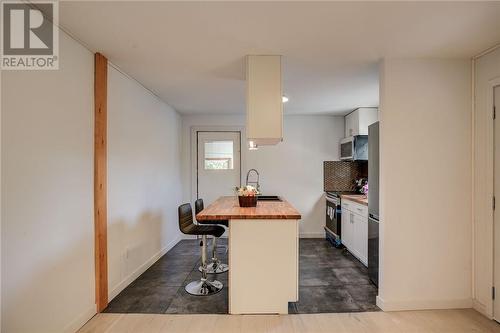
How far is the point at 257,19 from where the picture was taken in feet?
6.37

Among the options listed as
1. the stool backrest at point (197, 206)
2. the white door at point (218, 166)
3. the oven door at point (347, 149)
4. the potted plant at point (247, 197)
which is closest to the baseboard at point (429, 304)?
the potted plant at point (247, 197)

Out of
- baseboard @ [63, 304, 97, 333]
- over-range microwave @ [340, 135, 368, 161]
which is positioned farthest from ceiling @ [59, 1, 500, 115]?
baseboard @ [63, 304, 97, 333]

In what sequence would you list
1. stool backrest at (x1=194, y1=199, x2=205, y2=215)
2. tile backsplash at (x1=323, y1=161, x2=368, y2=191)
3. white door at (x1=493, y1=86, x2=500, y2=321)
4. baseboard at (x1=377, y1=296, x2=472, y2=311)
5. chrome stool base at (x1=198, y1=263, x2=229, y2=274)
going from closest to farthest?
white door at (x1=493, y1=86, x2=500, y2=321) < baseboard at (x1=377, y1=296, x2=472, y2=311) < chrome stool base at (x1=198, y1=263, x2=229, y2=274) < stool backrest at (x1=194, y1=199, x2=205, y2=215) < tile backsplash at (x1=323, y1=161, x2=368, y2=191)

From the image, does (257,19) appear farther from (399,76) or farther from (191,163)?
(191,163)

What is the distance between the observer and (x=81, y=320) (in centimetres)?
227

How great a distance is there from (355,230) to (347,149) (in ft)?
5.07

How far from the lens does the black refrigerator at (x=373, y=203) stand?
9.81 feet

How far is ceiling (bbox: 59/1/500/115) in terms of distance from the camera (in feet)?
5.96

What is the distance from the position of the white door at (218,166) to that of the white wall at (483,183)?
361 cm

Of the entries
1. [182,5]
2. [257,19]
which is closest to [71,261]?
[182,5]

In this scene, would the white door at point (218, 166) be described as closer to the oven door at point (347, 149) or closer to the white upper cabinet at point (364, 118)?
the oven door at point (347, 149)

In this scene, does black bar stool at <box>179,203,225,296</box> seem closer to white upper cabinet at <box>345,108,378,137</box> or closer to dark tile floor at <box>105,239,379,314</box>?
dark tile floor at <box>105,239,379,314</box>

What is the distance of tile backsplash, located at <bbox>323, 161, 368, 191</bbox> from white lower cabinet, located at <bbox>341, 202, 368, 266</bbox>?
3.10 ft

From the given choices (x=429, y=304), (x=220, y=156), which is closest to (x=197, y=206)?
(x=220, y=156)
